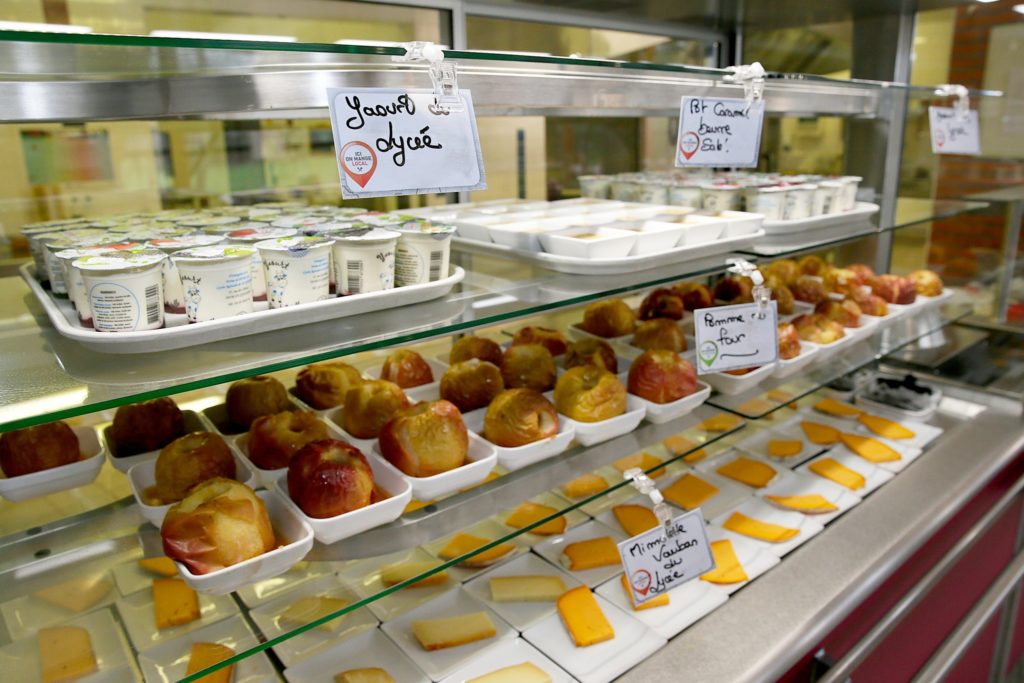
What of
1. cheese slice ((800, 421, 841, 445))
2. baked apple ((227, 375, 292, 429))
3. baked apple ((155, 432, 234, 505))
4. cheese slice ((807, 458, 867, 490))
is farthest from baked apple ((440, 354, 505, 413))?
cheese slice ((800, 421, 841, 445))

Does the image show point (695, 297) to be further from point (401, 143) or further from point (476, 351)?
point (401, 143)

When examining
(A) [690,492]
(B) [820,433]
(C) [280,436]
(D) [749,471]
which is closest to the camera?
(C) [280,436]

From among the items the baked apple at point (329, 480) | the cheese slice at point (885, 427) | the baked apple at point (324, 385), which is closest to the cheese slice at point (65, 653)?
the baked apple at point (329, 480)

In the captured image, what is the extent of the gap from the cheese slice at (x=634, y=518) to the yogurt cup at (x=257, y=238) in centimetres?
108

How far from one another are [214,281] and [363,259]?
0.70ft

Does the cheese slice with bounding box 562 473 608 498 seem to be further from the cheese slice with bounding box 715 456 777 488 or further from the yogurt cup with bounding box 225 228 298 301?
the cheese slice with bounding box 715 456 777 488

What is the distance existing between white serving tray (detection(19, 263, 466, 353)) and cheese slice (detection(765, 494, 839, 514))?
1192mm

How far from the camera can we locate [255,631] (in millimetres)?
974

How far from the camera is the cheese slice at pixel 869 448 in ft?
6.89

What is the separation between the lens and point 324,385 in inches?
54.4

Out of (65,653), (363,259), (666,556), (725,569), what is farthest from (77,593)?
(725,569)

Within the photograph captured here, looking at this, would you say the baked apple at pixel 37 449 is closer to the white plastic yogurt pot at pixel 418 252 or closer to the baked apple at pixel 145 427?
the baked apple at pixel 145 427

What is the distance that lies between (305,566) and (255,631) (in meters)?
0.10

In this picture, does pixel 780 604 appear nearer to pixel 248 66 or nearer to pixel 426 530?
pixel 426 530
